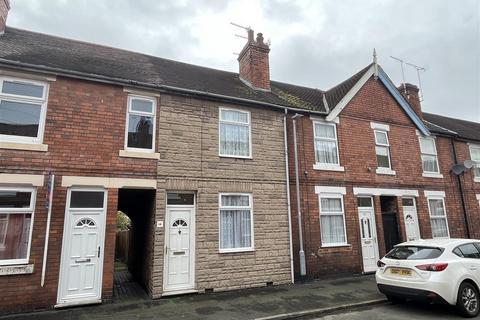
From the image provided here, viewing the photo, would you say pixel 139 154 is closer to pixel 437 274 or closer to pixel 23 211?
pixel 23 211

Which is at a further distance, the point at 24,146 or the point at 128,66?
the point at 128,66

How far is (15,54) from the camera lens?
8.45 m

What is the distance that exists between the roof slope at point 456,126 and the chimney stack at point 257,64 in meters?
8.41

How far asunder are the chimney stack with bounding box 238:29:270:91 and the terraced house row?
6 centimetres

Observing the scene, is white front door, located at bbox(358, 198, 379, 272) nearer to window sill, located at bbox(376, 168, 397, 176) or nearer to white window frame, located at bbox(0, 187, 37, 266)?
window sill, located at bbox(376, 168, 397, 176)

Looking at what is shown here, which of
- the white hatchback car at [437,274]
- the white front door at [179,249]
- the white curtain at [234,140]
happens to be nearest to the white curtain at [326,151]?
the white curtain at [234,140]

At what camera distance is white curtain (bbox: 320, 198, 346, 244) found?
36.4 feet

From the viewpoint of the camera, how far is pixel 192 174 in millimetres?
9414

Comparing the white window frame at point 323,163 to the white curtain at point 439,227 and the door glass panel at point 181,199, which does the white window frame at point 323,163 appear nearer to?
the door glass panel at point 181,199

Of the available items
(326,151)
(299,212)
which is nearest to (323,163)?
(326,151)

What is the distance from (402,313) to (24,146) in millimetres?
9588

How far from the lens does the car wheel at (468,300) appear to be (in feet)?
A: 21.5

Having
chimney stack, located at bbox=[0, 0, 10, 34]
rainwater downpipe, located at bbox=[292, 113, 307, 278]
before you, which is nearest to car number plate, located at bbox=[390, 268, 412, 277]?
rainwater downpipe, located at bbox=[292, 113, 307, 278]

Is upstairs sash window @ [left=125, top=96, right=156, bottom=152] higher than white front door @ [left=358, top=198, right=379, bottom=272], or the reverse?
upstairs sash window @ [left=125, top=96, right=156, bottom=152]
